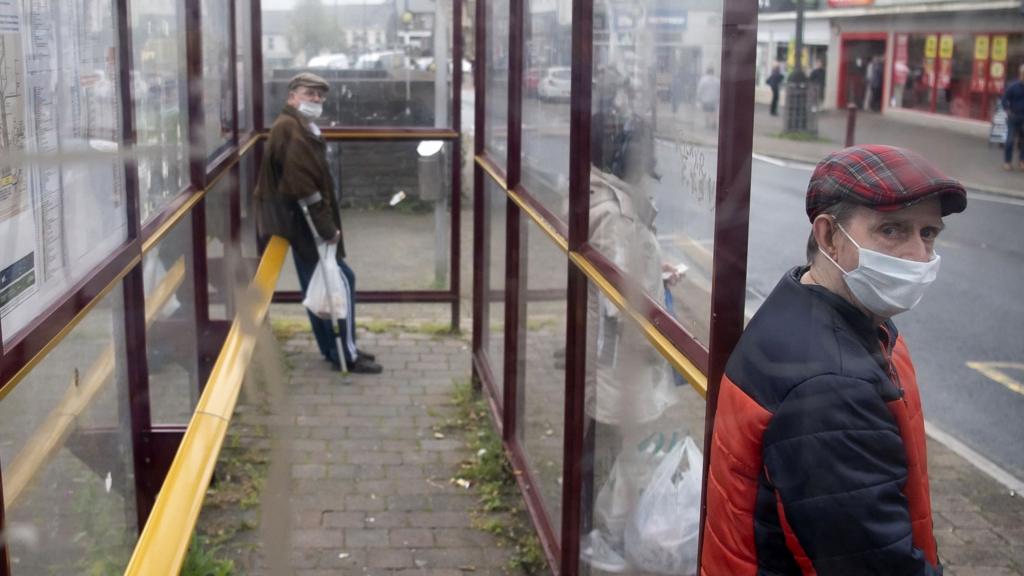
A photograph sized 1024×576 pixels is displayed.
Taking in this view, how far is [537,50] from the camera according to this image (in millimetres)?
4508

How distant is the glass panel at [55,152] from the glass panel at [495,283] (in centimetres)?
240

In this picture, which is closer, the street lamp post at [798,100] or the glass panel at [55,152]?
the glass panel at [55,152]

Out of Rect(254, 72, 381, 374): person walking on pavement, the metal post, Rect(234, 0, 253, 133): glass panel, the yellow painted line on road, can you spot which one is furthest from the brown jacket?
the yellow painted line on road

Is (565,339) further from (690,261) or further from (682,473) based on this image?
(690,261)

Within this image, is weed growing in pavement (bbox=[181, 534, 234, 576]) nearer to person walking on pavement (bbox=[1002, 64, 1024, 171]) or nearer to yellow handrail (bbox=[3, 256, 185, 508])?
yellow handrail (bbox=[3, 256, 185, 508])

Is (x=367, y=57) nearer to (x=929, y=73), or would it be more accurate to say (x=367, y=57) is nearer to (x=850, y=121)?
(x=850, y=121)

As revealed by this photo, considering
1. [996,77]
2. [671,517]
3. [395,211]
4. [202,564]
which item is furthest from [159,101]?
[996,77]

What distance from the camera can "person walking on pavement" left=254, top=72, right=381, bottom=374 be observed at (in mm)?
6504

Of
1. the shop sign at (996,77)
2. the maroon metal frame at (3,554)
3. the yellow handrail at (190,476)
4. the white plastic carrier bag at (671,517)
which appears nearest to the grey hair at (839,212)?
the white plastic carrier bag at (671,517)

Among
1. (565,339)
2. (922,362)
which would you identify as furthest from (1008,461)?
(565,339)

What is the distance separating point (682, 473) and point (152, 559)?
141cm

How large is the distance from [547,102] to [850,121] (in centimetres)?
332

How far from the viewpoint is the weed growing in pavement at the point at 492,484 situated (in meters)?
4.52

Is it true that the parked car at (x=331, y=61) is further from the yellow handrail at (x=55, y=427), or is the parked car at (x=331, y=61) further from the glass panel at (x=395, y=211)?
the yellow handrail at (x=55, y=427)
